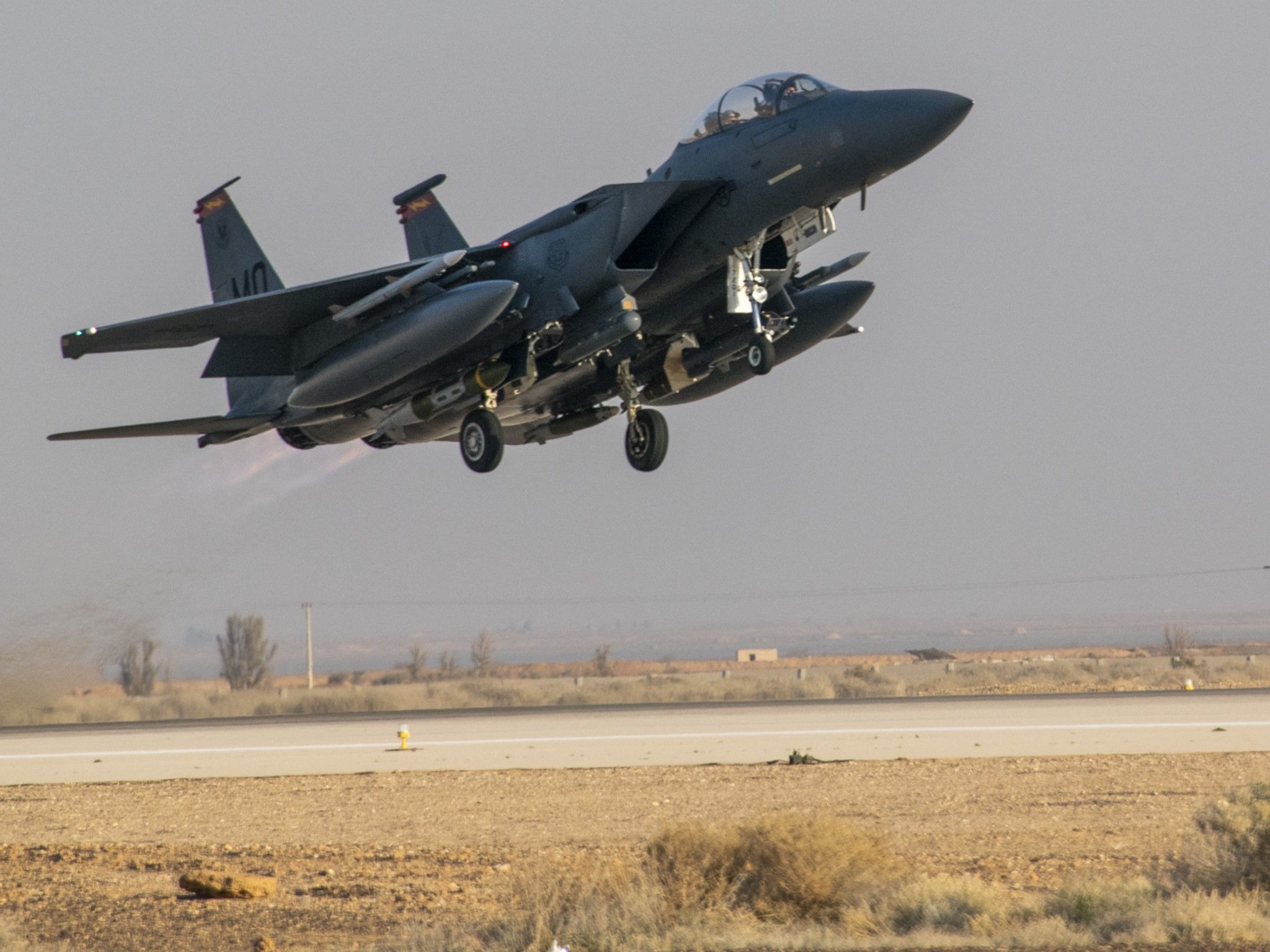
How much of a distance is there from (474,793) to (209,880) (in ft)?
24.7

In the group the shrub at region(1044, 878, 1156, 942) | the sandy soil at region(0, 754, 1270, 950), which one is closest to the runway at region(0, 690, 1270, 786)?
the sandy soil at region(0, 754, 1270, 950)

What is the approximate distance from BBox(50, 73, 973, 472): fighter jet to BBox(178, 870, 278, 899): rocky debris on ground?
6.01 meters

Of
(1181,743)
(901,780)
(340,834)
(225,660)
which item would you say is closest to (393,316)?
(340,834)

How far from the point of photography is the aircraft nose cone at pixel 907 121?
16.0m

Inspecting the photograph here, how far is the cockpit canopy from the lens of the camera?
16.8 metres

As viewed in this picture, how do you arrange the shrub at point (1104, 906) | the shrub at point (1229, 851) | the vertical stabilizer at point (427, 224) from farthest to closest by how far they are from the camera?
the vertical stabilizer at point (427, 224), the shrub at point (1229, 851), the shrub at point (1104, 906)

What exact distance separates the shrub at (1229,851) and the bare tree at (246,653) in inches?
2311

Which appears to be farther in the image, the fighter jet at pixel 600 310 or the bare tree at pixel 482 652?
the bare tree at pixel 482 652

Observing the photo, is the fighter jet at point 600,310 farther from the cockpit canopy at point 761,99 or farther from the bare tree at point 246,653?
the bare tree at point 246,653

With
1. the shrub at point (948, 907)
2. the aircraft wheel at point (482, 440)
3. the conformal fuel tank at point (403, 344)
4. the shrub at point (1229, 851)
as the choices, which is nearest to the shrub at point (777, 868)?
the shrub at point (948, 907)

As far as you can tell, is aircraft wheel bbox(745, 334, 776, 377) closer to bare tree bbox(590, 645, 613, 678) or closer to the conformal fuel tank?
the conformal fuel tank

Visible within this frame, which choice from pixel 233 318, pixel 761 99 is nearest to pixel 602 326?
Answer: pixel 761 99

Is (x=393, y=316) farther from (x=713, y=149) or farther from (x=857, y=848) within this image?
(x=857, y=848)

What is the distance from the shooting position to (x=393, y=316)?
721 inches
